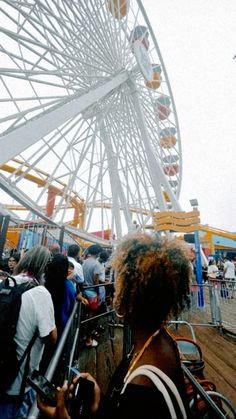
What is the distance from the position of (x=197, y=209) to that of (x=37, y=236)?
6.82 metres

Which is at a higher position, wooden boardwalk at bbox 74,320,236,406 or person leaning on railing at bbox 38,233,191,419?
person leaning on railing at bbox 38,233,191,419

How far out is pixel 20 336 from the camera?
1.50 meters

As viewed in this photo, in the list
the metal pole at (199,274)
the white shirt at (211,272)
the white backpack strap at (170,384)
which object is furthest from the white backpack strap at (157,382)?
the white shirt at (211,272)

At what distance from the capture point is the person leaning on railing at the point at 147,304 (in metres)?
0.77

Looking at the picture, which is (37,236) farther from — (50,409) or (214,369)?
(50,409)

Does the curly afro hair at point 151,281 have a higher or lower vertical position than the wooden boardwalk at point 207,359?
higher

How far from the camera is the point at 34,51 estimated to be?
763 centimetres

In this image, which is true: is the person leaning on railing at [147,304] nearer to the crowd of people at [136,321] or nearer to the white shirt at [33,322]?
the crowd of people at [136,321]

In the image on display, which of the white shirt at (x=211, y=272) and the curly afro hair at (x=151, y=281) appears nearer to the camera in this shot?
the curly afro hair at (x=151, y=281)

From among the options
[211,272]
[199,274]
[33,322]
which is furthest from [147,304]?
[211,272]

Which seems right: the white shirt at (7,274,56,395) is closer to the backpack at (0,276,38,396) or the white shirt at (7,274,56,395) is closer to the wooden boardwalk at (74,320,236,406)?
the backpack at (0,276,38,396)

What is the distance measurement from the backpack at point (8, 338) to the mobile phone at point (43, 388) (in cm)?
71

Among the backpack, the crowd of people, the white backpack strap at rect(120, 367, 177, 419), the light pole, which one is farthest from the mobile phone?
the light pole

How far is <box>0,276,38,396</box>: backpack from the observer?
1.37 m
